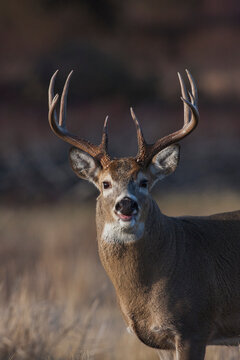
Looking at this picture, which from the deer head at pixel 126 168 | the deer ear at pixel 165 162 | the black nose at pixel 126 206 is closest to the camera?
the black nose at pixel 126 206

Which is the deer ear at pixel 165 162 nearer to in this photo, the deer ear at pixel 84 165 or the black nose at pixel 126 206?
the deer ear at pixel 84 165

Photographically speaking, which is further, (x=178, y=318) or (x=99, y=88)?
(x=99, y=88)

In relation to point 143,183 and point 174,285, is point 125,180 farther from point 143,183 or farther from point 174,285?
point 174,285

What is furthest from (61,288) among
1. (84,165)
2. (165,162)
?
(165,162)

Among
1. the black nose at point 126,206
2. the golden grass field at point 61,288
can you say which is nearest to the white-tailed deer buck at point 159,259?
the black nose at point 126,206

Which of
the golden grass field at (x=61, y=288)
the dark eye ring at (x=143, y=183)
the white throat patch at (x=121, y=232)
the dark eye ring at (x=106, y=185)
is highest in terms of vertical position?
the dark eye ring at (x=106, y=185)

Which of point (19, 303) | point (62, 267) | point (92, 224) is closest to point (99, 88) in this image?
point (92, 224)

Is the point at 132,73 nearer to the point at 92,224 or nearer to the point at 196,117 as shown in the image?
the point at 92,224

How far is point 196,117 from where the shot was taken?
7.90 m

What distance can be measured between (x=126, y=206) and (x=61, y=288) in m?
7.03

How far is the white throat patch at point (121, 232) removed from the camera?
7.62 meters

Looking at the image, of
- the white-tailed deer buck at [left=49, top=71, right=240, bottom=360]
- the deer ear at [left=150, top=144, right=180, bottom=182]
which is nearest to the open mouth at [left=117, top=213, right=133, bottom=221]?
the white-tailed deer buck at [left=49, top=71, right=240, bottom=360]

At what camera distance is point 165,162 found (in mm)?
8180

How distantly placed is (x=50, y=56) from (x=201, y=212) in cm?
1529
